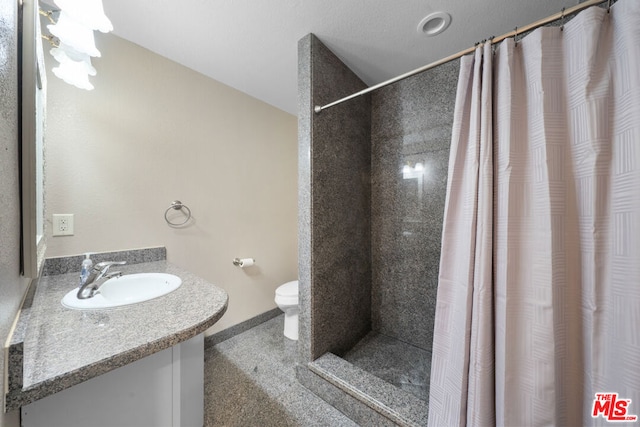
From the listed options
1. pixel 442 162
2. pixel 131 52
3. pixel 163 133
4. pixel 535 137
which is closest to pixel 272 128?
pixel 163 133

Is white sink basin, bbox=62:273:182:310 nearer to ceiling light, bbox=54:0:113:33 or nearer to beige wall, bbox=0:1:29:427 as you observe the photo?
beige wall, bbox=0:1:29:427

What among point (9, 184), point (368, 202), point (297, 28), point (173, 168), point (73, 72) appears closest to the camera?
point (9, 184)

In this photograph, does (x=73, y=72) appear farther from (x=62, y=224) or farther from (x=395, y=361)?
(x=395, y=361)

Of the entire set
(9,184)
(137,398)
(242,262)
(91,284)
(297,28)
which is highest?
(297,28)

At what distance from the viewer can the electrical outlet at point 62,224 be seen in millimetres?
1165

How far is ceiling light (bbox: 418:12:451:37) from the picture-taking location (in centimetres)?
117

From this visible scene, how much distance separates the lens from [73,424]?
65cm

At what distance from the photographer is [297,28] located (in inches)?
49.9

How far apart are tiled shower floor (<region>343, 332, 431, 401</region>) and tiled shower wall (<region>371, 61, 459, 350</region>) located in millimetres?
84

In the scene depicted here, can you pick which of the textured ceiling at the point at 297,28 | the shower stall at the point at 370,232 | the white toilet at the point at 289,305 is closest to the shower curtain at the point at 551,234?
the shower stall at the point at 370,232

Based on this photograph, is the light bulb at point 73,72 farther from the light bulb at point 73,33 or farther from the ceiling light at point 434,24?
the ceiling light at point 434,24

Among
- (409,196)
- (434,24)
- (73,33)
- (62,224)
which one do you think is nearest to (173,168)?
(62,224)

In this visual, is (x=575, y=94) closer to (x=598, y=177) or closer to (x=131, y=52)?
(x=598, y=177)

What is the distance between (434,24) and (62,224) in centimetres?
233
